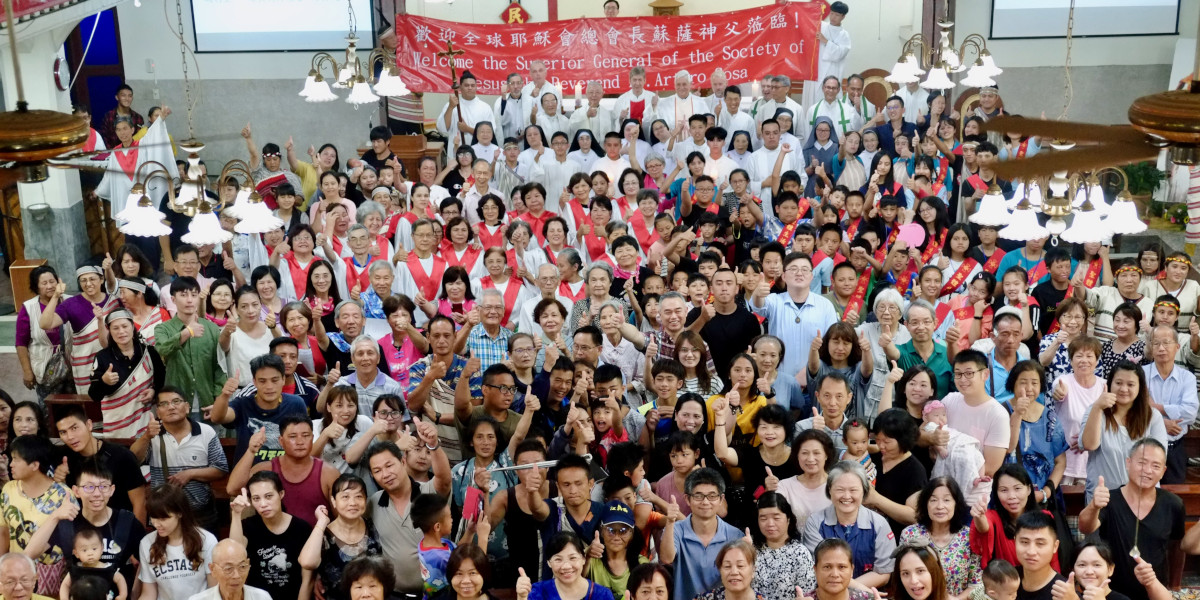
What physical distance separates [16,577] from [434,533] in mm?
1864

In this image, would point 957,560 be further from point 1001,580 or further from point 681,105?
point 681,105

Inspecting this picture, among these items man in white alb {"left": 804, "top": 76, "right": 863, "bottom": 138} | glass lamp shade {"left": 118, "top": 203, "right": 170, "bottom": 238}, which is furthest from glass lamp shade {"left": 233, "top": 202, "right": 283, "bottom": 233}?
man in white alb {"left": 804, "top": 76, "right": 863, "bottom": 138}

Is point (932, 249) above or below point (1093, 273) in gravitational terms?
above

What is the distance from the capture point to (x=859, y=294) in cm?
888

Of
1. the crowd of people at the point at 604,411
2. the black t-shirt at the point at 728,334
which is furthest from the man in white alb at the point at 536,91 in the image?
the black t-shirt at the point at 728,334

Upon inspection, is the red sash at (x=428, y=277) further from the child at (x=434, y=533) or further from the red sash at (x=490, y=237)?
the child at (x=434, y=533)

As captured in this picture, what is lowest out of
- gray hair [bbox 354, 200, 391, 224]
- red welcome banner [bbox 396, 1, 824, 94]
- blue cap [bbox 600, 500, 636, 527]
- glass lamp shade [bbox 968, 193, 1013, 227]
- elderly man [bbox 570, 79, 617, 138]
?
blue cap [bbox 600, 500, 636, 527]

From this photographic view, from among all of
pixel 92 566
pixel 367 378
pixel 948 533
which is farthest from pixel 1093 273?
pixel 92 566

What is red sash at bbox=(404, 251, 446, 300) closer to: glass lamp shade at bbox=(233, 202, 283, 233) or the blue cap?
glass lamp shade at bbox=(233, 202, 283, 233)

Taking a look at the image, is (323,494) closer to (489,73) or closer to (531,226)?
(531,226)

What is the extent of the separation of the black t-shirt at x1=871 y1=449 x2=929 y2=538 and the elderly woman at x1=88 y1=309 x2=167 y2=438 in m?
4.29

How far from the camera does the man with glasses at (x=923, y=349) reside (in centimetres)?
748

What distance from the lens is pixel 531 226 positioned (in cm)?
1023

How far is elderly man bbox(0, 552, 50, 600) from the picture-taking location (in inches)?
228
